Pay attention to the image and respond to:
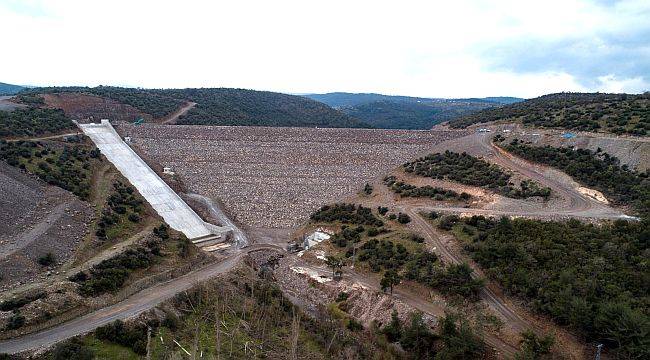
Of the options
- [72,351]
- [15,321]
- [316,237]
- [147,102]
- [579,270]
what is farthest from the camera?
[147,102]

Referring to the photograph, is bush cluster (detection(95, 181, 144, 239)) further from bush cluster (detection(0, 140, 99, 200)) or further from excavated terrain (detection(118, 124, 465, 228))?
excavated terrain (detection(118, 124, 465, 228))

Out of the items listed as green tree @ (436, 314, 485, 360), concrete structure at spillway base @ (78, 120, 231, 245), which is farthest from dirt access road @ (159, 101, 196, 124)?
green tree @ (436, 314, 485, 360)

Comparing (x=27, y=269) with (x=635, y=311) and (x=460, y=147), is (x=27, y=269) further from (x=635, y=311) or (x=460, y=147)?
(x=460, y=147)

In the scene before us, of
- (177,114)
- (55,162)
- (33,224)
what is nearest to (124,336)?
(33,224)

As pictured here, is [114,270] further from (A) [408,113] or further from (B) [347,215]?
(A) [408,113]

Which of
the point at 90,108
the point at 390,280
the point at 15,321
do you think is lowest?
the point at 390,280

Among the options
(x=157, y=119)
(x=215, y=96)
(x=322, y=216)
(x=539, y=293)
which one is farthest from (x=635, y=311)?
(x=215, y=96)
